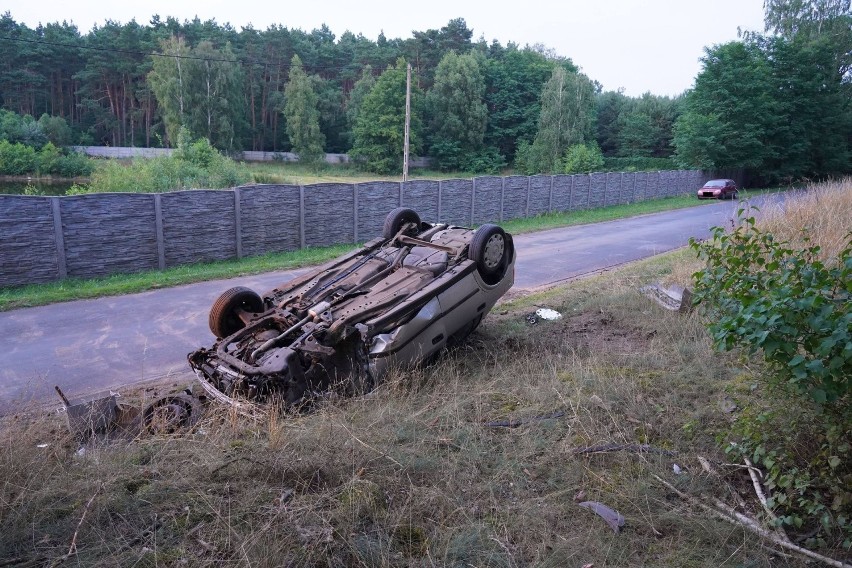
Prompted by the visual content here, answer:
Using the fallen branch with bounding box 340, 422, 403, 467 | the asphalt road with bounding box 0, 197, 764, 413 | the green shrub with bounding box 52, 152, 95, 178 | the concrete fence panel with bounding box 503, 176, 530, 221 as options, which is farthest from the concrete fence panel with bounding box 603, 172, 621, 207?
the green shrub with bounding box 52, 152, 95, 178

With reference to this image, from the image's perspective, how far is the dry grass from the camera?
838 cm

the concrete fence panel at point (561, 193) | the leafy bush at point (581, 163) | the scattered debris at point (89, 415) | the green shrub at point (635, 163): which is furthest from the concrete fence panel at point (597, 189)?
the green shrub at point (635, 163)

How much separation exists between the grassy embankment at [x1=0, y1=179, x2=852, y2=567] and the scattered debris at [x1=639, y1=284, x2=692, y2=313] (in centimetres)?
247

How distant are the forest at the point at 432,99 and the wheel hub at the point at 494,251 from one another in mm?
34479

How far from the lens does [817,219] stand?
34.0 feet

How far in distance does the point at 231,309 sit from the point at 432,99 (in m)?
60.2

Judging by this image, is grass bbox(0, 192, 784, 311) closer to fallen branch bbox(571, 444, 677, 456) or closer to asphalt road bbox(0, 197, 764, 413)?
asphalt road bbox(0, 197, 764, 413)

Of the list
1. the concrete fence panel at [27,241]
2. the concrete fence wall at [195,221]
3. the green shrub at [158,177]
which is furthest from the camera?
the green shrub at [158,177]

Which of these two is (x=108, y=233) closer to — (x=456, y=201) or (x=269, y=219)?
(x=269, y=219)

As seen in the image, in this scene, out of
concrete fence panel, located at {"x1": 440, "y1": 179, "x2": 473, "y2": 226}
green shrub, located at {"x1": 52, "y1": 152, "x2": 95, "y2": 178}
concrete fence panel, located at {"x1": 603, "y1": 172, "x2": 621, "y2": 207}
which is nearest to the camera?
concrete fence panel, located at {"x1": 440, "y1": 179, "x2": 473, "y2": 226}

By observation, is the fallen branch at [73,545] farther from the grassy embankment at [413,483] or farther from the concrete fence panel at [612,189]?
the concrete fence panel at [612,189]

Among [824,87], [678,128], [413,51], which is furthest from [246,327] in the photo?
[413,51]

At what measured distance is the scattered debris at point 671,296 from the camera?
27.2 feet

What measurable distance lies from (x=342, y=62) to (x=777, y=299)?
251 feet
